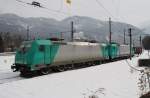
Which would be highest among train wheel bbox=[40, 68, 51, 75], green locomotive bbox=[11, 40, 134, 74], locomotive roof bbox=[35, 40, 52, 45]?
locomotive roof bbox=[35, 40, 52, 45]

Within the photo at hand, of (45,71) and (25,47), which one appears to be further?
(45,71)

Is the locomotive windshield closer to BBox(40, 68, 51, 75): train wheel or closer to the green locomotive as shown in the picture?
the green locomotive

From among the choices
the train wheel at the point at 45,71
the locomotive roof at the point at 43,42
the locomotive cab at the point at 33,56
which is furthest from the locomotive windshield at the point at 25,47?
the train wheel at the point at 45,71

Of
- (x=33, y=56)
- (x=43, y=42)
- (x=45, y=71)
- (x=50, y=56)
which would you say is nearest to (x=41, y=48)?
(x=43, y=42)

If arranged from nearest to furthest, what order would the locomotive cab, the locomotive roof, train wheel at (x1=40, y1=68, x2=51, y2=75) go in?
the locomotive cab
the locomotive roof
train wheel at (x1=40, y1=68, x2=51, y2=75)

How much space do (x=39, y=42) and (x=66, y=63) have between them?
182 inches

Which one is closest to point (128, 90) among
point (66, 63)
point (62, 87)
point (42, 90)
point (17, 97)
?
point (62, 87)

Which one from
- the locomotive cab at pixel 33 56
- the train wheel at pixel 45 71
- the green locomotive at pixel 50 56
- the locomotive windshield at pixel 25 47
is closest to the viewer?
the locomotive cab at pixel 33 56

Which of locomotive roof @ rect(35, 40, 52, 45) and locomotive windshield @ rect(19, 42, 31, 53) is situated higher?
locomotive roof @ rect(35, 40, 52, 45)

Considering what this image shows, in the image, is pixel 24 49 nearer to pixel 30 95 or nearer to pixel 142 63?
pixel 30 95

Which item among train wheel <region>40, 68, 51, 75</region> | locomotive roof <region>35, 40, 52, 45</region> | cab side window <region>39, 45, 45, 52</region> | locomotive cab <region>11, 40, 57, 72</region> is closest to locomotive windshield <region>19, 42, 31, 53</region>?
locomotive cab <region>11, 40, 57, 72</region>

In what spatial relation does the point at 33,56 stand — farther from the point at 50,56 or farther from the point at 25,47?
the point at 50,56

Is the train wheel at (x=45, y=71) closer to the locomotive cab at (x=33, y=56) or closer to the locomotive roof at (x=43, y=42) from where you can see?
the locomotive cab at (x=33, y=56)

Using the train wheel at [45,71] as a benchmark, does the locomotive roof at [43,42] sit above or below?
above
